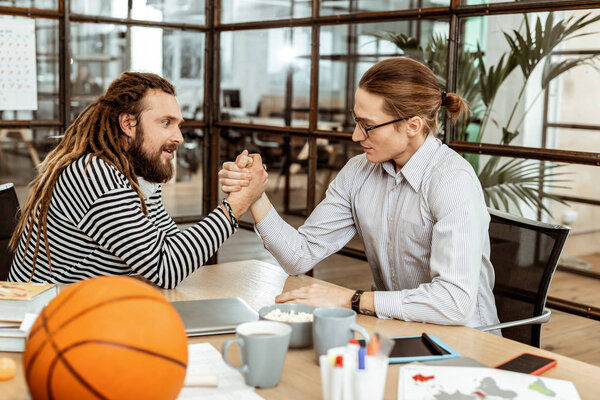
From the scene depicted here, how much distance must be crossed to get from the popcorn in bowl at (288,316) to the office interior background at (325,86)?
1.35 meters

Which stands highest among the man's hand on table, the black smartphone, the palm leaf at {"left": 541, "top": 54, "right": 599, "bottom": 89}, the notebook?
the palm leaf at {"left": 541, "top": 54, "right": 599, "bottom": 89}

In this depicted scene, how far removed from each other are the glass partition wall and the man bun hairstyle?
0.72m

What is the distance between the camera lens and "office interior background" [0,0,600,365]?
238cm

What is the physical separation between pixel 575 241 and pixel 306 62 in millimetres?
1511

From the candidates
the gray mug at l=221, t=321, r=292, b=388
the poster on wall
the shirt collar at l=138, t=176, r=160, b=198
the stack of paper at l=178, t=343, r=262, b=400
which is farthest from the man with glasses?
the poster on wall

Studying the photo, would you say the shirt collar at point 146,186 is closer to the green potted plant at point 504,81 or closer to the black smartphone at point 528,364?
the black smartphone at point 528,364

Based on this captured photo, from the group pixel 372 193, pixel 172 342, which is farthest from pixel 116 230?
pixel 172 342

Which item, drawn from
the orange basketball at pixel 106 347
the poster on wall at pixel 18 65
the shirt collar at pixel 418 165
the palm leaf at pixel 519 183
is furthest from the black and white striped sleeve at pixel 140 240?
the poster on wall at pixel 18 65

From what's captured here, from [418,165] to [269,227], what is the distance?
44 centimetres

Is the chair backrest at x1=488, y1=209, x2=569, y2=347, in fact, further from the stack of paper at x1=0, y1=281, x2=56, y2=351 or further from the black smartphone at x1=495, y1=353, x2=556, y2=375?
the stack of paper at x1=0, y1=281, x2=56, y2=351

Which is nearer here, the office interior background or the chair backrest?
the chair backrest

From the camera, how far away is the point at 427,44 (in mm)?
2770

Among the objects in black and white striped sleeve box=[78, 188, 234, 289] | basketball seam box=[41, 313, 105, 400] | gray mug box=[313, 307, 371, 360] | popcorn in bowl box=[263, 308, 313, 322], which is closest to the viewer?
basketball seam box=[41, 313, 105, 400]

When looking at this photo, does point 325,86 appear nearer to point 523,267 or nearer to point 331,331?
point 523,267
